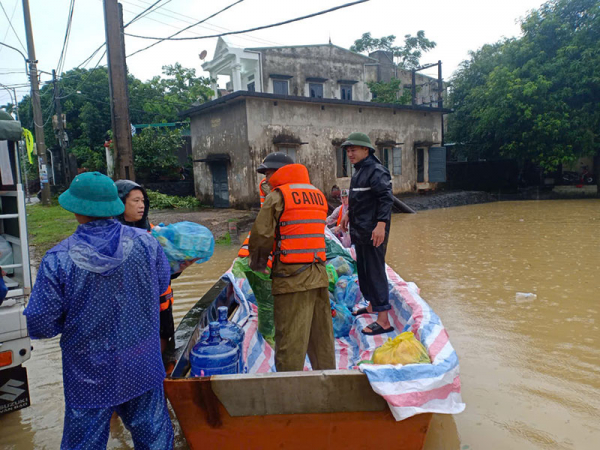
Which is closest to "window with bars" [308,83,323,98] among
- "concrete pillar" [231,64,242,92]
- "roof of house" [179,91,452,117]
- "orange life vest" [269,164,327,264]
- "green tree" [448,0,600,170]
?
"concrete pillar" [231,64,242,92]

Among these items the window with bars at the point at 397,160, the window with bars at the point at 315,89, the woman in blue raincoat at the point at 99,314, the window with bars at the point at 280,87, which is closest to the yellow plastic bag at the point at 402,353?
the woman in blue raincoat at the point at 99,314

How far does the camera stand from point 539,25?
20297mm

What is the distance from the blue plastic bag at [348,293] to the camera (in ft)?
15.2

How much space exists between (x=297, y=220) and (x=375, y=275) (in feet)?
4.09

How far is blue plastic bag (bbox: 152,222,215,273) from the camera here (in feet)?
9.64

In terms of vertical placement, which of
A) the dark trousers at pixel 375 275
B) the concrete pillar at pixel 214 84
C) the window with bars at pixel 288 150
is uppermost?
the concrete pillar at pixel 214 84

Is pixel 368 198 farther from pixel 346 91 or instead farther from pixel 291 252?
pixel 346 91

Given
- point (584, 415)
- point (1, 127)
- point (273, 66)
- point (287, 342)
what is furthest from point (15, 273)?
point (273, 66)

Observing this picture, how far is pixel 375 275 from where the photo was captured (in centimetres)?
380

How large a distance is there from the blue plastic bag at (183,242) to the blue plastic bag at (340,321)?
169cm

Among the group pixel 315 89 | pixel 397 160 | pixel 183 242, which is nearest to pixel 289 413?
pixel 183 242

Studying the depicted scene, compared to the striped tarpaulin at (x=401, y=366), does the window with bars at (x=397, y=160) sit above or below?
above

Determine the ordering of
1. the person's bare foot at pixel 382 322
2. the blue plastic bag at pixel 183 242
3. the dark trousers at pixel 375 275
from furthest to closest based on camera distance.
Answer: the person's bare foot at pixel 382 322 < the dark trousers at pixel 375 275 < the blue plastic bag at pixel 183 242

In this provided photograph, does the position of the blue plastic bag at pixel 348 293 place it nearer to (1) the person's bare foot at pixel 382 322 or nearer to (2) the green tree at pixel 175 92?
(1) the person's bare foot at pixel 382 322
